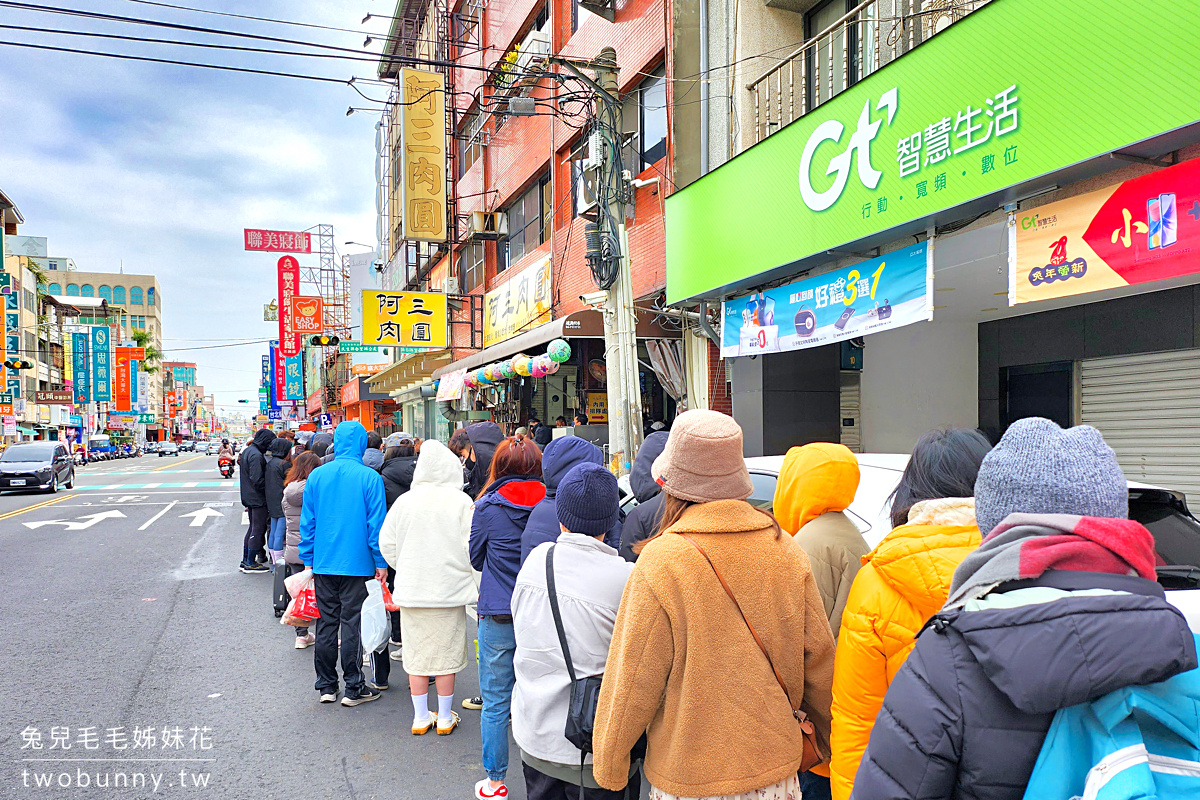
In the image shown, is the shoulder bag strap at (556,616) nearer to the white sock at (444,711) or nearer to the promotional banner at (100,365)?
the white sock at (444,711)

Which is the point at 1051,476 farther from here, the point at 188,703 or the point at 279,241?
the point at 279,241

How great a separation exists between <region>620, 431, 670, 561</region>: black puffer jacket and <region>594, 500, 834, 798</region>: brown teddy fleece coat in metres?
1.48

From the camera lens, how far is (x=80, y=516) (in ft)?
54.0

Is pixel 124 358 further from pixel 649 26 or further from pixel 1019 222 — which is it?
pixel 1019 222

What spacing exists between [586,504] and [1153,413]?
7.03 metres

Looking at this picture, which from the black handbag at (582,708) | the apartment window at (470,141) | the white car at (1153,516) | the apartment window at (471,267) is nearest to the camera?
the black handbag at (582,708)

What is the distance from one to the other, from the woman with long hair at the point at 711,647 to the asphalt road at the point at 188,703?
7.40 ft

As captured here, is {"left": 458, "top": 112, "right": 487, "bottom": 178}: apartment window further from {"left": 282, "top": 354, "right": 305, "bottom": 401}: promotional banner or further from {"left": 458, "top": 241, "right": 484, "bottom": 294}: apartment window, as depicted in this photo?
{"left": 282, "top": 354, "right": 305, "bottom": 401}: promotional banner

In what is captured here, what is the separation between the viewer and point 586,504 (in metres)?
2.88

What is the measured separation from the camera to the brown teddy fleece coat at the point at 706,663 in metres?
2.15

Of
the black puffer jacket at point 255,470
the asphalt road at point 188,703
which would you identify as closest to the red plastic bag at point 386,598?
the asphalt road at point 188,703

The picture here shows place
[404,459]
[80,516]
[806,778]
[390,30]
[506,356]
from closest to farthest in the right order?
[806,778] → [404,459] → [506,356] → [80,516] → [390,30]

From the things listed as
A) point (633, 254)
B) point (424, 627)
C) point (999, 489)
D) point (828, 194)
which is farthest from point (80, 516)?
point (999, 489)

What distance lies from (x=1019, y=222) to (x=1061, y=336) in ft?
11.4
